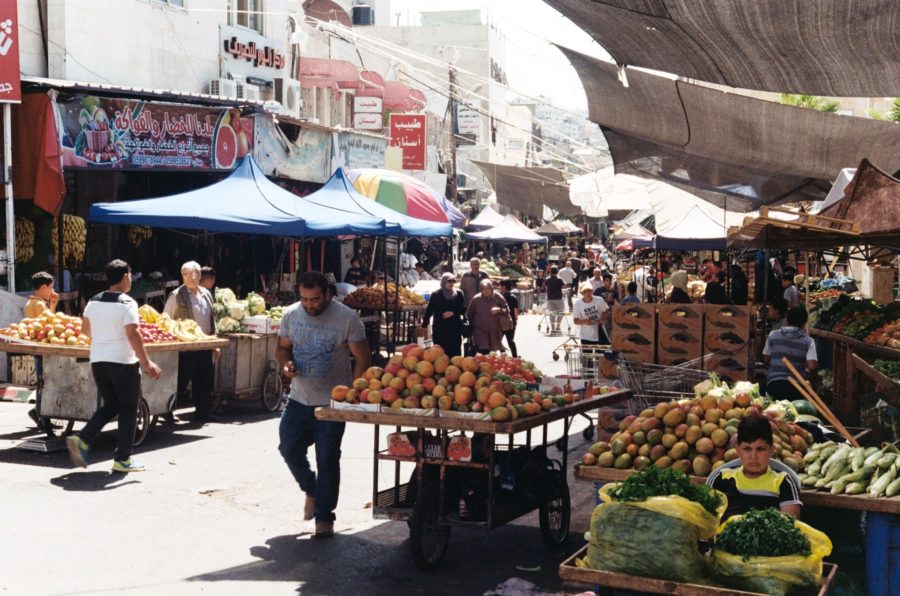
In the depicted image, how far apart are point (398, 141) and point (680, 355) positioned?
2276 cm

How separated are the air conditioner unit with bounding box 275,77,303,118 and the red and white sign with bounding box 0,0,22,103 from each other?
A: 11352mm

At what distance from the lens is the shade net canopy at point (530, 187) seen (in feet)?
118

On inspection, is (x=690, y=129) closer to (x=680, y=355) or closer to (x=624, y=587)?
(x=680, y=355)

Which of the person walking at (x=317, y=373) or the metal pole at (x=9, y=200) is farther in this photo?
the metal pole at (x=9, y=200)

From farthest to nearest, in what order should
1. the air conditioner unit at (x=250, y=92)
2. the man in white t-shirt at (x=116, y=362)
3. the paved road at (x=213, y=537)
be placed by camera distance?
the air conditioner unit at (x=250, y=92), the man in white t-shirt at (x=116, y=362), the paved road at (x=213, y=537)

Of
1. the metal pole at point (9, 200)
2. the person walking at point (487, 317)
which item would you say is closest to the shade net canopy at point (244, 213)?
the metal pole at point (9, 200)

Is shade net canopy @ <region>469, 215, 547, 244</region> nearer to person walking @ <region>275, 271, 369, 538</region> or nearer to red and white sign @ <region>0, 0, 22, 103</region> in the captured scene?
A: red and white sign @ <region>0, 0, 22, 103</region>

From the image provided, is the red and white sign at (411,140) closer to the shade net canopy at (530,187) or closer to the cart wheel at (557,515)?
the shade net canopy at (530,187)

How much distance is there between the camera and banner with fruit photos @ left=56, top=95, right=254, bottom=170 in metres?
17.1

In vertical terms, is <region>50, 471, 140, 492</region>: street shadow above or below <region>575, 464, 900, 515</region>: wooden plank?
below

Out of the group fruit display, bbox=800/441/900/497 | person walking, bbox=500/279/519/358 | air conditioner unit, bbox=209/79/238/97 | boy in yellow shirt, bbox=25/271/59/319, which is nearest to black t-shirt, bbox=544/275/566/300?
person walking, bbox=500/279/519/358

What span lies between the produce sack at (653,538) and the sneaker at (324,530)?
141 inches

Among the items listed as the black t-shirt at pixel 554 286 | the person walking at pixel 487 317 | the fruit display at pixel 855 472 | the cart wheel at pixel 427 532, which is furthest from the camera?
the black t-shirt at pixel 554 286

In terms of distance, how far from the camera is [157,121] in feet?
61.5
